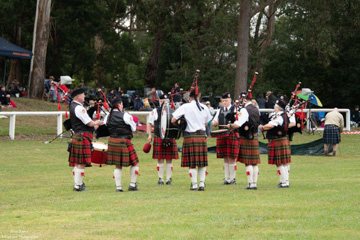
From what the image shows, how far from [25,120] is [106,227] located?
19184 millimetres

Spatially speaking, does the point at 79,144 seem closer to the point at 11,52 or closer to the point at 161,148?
the point at 161,148

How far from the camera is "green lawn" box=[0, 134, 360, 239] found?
7492 millimetres

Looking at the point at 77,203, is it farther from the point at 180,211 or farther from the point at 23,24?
the point at 23,24

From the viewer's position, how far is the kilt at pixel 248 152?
11383 mm

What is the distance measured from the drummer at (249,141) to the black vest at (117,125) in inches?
72.4

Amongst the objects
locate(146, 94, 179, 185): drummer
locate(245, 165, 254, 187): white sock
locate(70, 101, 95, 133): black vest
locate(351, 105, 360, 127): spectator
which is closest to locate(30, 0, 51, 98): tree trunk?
locate(351, 105, 360, 127): spectator

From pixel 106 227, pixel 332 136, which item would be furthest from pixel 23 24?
pixel 106 227

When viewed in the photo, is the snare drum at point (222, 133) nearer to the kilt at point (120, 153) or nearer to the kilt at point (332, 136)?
the kilt at point (120, 153)

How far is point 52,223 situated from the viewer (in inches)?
320

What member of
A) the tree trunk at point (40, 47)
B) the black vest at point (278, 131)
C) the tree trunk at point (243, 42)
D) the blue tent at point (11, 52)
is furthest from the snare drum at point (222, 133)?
the tree trunk at point (40, 47)

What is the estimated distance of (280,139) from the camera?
11727mm

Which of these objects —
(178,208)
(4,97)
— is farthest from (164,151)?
(4,97)

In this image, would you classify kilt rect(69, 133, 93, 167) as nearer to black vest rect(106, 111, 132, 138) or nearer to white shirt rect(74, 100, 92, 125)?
white shirt rect(74, 100, 92, 125)

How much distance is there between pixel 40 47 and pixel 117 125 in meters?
21.6
